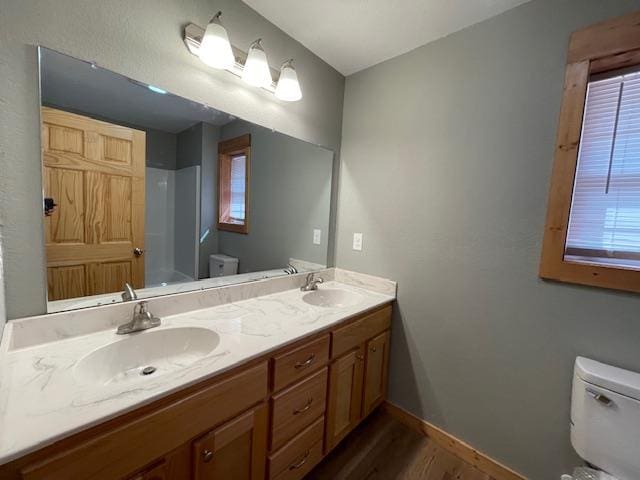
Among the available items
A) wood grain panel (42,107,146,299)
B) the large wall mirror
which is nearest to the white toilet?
the large wall mirror

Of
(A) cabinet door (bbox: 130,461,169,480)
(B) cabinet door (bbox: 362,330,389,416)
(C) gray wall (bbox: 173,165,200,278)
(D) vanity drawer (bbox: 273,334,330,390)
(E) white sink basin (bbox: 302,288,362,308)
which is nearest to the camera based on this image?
(A) cabinet door (bbox: 130,461,169,480)

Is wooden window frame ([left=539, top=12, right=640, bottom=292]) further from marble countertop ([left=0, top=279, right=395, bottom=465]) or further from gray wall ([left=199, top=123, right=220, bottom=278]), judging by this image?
gray wall ([left=199, top=123, right=220, bottom=278])

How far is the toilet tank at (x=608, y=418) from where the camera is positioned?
3.15 feet

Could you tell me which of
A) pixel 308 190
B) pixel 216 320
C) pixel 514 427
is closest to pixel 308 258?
pixel 308 190

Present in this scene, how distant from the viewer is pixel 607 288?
3.52ft

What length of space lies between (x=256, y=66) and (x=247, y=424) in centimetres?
154

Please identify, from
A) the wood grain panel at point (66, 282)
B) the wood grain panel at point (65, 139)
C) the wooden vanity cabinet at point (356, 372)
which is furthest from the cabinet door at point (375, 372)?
the wood grain panel at point (65, 139)

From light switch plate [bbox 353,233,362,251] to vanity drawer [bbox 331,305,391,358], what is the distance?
453mm

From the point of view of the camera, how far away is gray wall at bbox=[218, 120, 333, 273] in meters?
1.56

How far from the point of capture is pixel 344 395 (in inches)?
55.6

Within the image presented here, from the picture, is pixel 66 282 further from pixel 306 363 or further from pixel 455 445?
pixel 455 445

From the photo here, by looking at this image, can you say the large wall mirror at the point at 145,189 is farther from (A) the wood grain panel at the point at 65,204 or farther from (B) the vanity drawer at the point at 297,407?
(B) the vanity drawer at the point at 297,407

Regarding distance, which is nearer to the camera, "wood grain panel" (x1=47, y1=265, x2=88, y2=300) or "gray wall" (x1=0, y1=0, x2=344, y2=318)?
"gray wall" (x1=0, y1=0, x2=344, y2=318)

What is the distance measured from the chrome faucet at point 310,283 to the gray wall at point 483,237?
0.39m
